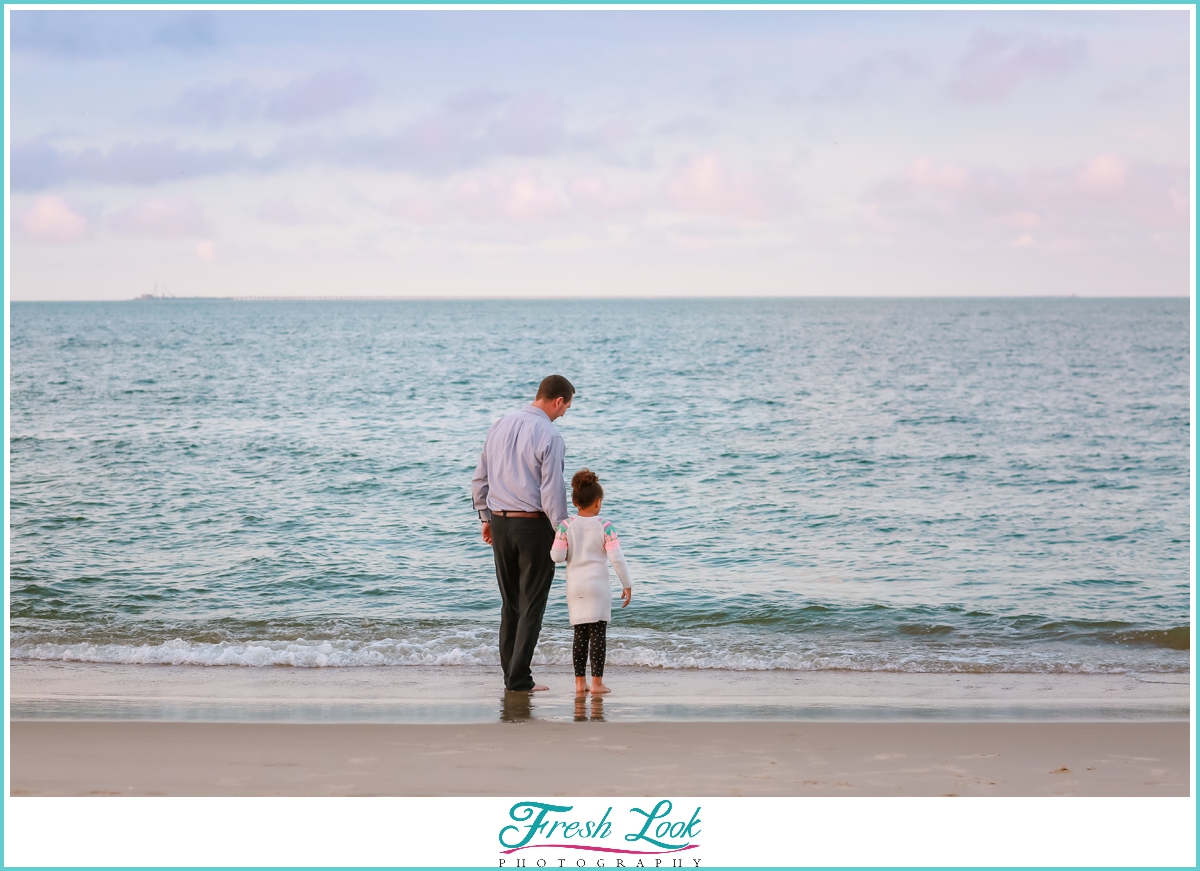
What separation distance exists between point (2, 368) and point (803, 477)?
13883 millimetres

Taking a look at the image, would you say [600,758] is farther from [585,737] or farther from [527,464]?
[527,464]

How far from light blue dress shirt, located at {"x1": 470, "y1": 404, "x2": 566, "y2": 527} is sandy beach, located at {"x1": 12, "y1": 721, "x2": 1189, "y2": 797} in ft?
3.91

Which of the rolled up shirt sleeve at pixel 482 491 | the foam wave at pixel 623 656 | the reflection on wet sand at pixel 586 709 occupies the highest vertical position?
the rolled up shirt sleeve at pixel 482 491

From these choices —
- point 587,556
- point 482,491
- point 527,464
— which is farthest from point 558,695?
point 527,464

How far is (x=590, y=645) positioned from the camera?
5551 mm

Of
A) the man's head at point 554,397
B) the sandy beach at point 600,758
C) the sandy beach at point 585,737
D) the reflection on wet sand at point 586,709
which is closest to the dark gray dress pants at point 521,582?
the sandy beach at point 585,737

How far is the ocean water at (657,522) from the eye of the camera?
780 cm

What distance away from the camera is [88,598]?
9023 millimetres

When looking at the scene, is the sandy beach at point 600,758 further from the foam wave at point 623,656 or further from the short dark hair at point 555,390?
the foam wave at point 623,656

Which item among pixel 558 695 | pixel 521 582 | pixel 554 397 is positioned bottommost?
pixel 558 695

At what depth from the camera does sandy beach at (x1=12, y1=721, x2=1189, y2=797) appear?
12.6 ft

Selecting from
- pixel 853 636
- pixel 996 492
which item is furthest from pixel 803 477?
pixel 853 636

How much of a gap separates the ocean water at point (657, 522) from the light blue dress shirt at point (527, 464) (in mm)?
1896

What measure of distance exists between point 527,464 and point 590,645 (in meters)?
1.10
